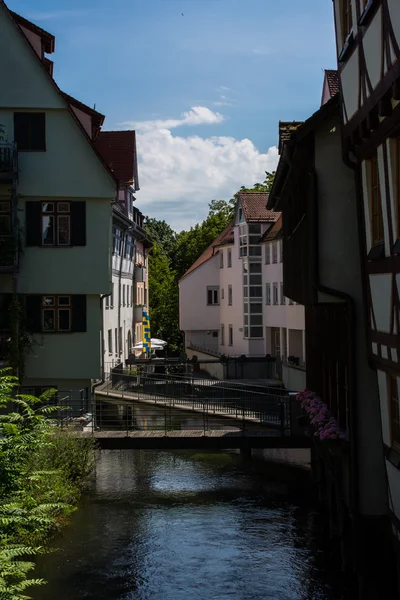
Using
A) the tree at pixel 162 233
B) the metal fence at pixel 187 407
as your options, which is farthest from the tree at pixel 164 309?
the metal fence at pixel 187 407

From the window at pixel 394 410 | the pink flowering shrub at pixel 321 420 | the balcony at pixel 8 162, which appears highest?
the balcony at pixel 8 162

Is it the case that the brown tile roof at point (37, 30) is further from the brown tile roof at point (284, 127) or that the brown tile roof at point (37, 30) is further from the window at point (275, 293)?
the window at point (275, 293)

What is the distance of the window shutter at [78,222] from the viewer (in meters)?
27.0

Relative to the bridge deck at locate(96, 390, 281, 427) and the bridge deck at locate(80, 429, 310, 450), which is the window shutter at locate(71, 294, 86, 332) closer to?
the bridge deck at locate(80, 429, 310, 450)

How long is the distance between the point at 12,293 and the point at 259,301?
3064 centimetres

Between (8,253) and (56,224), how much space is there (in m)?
1.90

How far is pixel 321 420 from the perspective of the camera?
17.1 m

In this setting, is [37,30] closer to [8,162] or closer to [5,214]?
[8,162]

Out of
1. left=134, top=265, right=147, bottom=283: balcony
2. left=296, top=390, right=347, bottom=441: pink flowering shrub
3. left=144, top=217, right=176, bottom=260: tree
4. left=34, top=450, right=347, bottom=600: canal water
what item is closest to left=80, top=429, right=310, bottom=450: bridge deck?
left=34, top=450, right=347, bottom=600: canal water

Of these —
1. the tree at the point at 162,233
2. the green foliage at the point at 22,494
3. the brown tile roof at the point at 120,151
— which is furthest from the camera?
the tree at the point at 162,233

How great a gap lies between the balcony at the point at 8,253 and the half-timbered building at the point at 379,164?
1361cm

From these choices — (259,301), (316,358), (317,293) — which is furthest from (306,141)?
(259,301)

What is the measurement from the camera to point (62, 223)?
27156 mm

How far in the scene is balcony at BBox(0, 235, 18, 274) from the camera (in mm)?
25984
